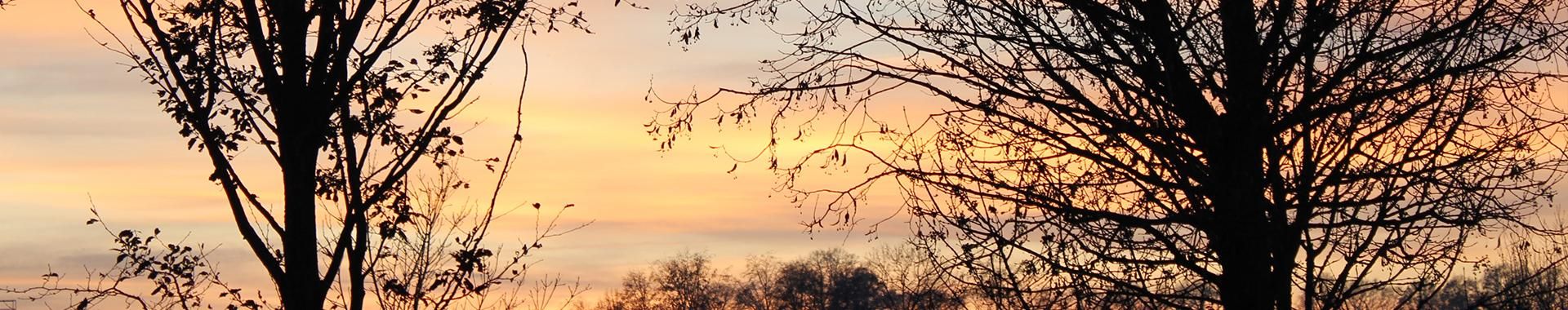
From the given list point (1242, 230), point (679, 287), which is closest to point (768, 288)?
point (679, 287)

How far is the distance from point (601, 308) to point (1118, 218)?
175 ft

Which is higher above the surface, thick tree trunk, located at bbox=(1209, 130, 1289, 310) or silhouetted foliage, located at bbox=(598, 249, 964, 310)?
silhouetted foliage, located at bbox=(598, 249, 964, 310)

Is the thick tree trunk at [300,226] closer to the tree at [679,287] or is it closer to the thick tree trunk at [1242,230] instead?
the thick tree trunk at [1242,230]

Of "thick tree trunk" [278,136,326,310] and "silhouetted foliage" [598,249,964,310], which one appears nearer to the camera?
"thick tree trunk" [278,136,326,310]

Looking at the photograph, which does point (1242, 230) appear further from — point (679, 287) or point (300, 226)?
point (679, 287)

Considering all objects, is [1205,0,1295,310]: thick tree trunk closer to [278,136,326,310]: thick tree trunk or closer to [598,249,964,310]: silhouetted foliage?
[278,136,326,310]: thick tree trunk

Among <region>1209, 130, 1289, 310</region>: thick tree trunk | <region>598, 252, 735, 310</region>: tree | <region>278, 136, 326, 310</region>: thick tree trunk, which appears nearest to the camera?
<region>278, 136, 326, 310</region>: thick tree trunk

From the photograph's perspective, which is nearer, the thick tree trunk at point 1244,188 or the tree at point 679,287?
the thick tree trunk at point 1244,188

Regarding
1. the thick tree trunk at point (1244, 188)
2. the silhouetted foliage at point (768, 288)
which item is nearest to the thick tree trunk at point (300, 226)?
the thick tree trunk at point (1244, 188)

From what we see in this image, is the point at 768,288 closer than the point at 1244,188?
No

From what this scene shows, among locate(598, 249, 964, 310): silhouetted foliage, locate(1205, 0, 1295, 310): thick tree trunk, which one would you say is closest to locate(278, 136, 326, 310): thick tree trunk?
locate(1205, 0, 1295, 310): thick tree trunk

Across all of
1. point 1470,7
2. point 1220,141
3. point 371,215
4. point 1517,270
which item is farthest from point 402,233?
point 1517,270

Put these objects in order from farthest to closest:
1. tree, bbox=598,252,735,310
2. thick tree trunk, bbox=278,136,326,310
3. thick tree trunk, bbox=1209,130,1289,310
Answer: tree, bbox=598,252,735,310 < thick tree trunk, bbox=1209,130,1289,310 < thick tree trunk, bbox=278,136,326,310

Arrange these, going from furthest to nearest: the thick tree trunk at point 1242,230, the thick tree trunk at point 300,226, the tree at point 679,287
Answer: the tree at point 679,287 → the thick tree trunk at point 1242,230 → the thick tree trunk at point 300,226
